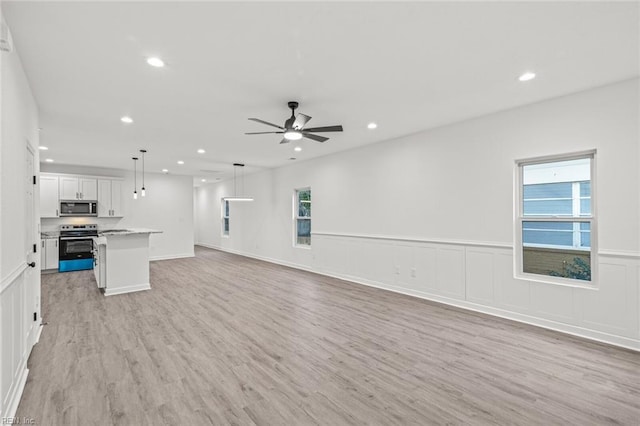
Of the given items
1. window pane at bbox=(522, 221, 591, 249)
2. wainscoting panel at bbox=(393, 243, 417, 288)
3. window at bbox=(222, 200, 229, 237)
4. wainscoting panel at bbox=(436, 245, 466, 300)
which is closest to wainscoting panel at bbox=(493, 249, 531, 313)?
window pane at bbox=(522, 221, 591, 249)

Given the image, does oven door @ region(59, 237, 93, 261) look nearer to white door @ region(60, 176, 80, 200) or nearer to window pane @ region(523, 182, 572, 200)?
white door @ region(60, 176, 80, 200)

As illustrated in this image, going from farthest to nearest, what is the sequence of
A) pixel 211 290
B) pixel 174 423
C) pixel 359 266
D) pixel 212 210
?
pixel 212 210, pixel 359 266, pixel 211 290, pixel 174 423

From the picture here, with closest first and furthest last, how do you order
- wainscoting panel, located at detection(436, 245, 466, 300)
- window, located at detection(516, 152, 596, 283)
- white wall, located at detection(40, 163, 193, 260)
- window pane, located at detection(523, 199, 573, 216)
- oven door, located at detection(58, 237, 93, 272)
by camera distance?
window, located at detection(516, 152, 596, 283) < window pane, located at detection(523, 199, 573, 216) < wainscoting panel, located at detection(436, 245, 466, 300) < oven door, located at detection(58, 237, 93, 272) < white wall, located at detection(40, 163, 193, 260)

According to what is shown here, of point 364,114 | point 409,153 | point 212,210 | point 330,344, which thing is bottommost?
point 330,344

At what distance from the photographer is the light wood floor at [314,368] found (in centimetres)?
222

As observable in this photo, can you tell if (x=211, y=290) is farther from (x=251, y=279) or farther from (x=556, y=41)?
(x=556, y=41)

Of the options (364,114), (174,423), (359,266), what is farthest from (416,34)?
(359,266)

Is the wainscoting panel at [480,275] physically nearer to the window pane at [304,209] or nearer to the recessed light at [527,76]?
the recessed light at [527,76]

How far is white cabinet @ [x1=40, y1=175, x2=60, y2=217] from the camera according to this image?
7.50m

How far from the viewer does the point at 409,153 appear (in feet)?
17.9

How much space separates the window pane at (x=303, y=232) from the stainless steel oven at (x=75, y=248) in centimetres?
548

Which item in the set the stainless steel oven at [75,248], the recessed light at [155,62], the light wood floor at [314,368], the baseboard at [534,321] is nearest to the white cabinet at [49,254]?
the stainless steel oven at [75,248]

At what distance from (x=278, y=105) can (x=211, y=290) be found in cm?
376

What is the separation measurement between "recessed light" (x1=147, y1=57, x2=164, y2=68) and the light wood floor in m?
2.86
